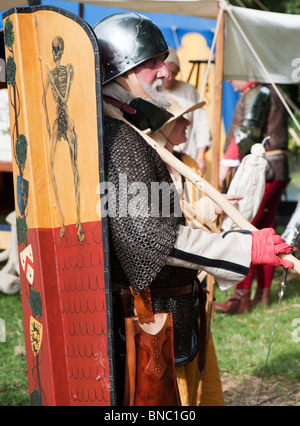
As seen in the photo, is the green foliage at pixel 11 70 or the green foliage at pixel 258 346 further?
the green foliage at pixel 258 346

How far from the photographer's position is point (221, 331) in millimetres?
4828

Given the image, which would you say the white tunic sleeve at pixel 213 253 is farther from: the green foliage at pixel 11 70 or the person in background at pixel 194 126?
the person in background at pixel 194 126

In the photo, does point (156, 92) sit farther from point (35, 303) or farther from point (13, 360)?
point (13, 360)

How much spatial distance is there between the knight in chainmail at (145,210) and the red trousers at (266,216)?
3.14 m

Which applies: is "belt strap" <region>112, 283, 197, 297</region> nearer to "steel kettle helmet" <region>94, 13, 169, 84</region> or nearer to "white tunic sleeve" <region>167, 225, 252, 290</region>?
"white tunic sleeve" <region>167, 225, 252, 290</region>

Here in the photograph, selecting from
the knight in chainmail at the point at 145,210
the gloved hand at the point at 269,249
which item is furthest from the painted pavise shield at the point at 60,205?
the gloved hand at the point at 269,249

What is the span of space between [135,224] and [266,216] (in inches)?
149

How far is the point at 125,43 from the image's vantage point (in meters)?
2.23

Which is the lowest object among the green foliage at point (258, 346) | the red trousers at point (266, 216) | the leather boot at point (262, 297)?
the leather boot at point (262, 297)

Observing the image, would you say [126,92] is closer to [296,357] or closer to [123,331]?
[123,331]

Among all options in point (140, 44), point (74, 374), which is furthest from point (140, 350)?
point (140, 44)

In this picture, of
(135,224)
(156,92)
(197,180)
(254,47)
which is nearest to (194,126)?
(254,47)

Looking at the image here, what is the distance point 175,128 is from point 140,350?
1.18m

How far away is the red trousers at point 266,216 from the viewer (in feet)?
17.8
